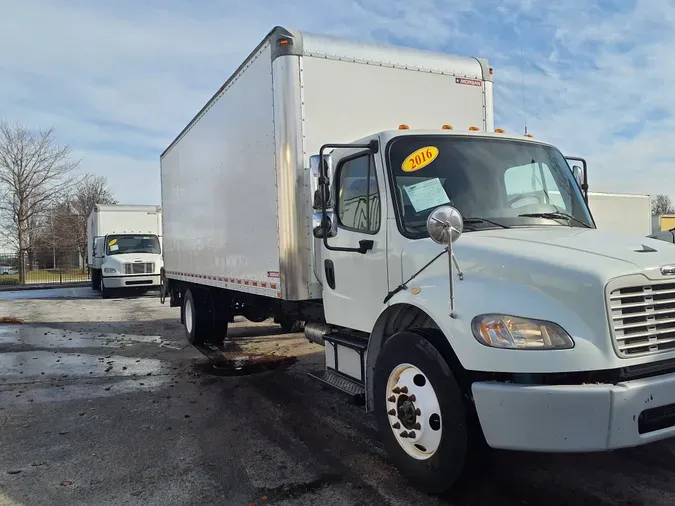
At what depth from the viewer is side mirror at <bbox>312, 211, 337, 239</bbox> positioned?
4511 mm

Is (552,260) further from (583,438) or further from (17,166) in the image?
(17,166)

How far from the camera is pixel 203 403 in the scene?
597 cm

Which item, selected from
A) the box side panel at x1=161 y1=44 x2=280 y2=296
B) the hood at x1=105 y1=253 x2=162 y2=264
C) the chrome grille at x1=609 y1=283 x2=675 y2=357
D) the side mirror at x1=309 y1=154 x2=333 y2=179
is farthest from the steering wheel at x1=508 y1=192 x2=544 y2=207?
the hood at x1=105 y1=253 x2=162 y2=264

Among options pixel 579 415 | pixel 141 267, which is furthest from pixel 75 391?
pixel 141 267

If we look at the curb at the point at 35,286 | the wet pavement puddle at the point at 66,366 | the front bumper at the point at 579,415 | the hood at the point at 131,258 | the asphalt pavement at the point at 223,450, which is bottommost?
the curb at the point at 35,286

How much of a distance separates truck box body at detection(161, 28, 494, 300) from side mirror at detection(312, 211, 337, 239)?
25.5 inches

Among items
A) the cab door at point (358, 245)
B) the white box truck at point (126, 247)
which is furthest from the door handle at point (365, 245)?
the white box truck at point (126, 247)

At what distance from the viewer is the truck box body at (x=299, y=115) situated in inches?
205

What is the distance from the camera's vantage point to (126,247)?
21.5 m

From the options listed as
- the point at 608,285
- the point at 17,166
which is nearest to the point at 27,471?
the point at 608,285

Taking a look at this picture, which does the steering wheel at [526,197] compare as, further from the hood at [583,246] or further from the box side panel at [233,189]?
the box side panel at [233,189]

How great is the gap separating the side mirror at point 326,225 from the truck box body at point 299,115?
647 millimetres

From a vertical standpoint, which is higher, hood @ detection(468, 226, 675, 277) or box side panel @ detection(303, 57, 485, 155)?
box side panel @ detection(303, 57, 485, 155)

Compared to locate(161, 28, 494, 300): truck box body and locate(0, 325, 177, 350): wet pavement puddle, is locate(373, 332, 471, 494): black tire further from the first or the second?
locate(0, 325, 177, 350): wet pavement puddle
